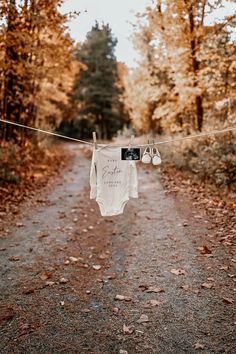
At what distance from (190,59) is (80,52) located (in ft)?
89.1

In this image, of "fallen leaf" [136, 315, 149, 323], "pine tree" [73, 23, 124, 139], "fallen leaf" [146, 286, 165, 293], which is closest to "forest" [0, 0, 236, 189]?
"fallen leaf" [146, 286, 165, 293]

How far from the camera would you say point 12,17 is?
38.6 ft

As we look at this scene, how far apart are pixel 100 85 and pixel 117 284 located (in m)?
32.5

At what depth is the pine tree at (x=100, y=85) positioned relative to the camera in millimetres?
36562

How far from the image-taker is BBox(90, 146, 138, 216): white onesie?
6262mm

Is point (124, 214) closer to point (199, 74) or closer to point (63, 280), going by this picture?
point (63, 280)

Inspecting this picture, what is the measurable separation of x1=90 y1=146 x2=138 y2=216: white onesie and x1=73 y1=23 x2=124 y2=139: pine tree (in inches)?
1183

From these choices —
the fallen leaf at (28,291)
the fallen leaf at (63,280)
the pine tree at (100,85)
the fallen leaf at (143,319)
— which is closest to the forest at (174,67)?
the fallen leaf at (63,280)

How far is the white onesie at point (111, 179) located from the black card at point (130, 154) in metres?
0.11

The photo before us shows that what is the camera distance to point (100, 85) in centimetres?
3666

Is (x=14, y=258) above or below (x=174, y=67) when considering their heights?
below

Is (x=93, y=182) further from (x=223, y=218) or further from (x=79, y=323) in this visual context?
(x=223, y=218)

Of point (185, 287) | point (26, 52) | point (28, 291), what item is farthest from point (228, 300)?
point (26, 52)

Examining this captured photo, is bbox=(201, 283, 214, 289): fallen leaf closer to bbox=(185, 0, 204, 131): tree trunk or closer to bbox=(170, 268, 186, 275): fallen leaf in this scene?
bbox=(170, 268, 186, 275): fallen leaf
